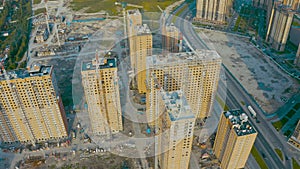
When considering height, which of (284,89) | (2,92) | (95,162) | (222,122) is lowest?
(95,162)

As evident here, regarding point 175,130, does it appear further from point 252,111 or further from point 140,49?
point 252,111

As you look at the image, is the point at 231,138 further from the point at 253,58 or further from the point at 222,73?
the point at 253,58

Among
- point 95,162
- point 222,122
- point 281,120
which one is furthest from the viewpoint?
point 281,120

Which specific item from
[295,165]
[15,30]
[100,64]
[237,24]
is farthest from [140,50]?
[15,30]

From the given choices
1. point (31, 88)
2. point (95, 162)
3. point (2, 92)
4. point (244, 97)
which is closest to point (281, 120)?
point (244, 97)

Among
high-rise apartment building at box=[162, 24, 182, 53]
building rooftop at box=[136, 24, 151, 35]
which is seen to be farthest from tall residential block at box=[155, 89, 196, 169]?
high-rise apartment building at box=[162, 24, 182, 53]

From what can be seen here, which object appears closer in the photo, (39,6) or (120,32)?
(120,32)
